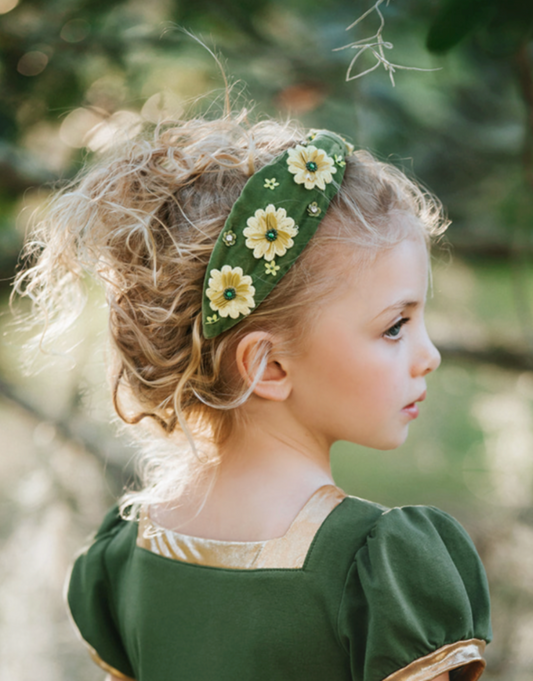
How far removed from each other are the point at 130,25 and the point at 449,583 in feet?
4.59

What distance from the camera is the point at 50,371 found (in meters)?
2.39

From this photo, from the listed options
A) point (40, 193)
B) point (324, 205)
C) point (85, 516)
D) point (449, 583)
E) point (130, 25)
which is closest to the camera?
point (449, 583)

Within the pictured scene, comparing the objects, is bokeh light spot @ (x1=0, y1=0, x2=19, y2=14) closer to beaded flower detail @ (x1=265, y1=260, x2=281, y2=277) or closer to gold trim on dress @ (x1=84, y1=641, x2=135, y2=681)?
beaded flower detail @ (x1=265, y1=260, x2=281, y2=277)

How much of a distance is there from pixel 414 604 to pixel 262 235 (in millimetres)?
492

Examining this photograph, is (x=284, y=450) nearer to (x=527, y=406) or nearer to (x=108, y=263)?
(x=108, y=263)

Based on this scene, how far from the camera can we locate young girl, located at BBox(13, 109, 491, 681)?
0.85 meters

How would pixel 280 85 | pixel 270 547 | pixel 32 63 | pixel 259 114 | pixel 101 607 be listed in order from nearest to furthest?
1. pixel 270 547
2. pixel 101 607
3. pixel 259 114
4. pixel 32 63
5. pixel 280 85

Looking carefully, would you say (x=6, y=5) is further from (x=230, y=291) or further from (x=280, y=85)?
(x=230, y=291)

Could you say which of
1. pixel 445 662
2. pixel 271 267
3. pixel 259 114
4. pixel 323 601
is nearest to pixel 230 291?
pixel 271 267

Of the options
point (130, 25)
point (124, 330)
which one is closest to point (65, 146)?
point (130, 25)

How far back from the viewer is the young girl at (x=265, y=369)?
0.85 metres

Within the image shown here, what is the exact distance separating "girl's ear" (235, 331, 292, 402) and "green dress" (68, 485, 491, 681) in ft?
0.48

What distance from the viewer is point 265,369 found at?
0.95 metres

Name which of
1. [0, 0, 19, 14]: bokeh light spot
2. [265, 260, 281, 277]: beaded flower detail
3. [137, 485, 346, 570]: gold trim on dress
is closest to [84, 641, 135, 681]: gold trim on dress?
[137, 485, 346, 570]: gold trim on dress
